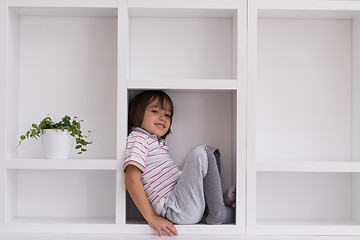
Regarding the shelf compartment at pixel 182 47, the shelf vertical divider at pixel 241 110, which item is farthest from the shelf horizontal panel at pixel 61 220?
the shelf compartment at pixel 182 47

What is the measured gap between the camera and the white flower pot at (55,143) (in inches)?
68.1

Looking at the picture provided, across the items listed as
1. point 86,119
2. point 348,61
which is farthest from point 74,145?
point 348,61

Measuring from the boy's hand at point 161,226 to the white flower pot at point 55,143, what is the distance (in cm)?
42

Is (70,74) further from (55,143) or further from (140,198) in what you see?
(140,198)

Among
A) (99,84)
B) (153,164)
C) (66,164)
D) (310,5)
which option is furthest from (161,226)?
(310,5)

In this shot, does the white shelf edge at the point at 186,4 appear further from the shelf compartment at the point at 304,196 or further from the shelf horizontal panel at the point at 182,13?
the shelf compartment at the point at 304,196

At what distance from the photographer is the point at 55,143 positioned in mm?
1732

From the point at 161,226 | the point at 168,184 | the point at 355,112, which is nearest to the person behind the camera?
the point at 161,226

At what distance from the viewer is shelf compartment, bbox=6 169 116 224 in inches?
74.9

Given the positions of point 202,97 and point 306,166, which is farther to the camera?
point 202,97

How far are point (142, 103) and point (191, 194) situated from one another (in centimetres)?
43

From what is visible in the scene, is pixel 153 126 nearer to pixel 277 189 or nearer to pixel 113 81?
pixel 113 81

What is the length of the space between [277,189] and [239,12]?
760mm

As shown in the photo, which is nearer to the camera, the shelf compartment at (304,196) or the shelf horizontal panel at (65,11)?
the shelf horizontal panel at (65,11)
